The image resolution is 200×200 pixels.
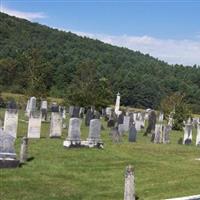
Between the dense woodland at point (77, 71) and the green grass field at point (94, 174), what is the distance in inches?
1016

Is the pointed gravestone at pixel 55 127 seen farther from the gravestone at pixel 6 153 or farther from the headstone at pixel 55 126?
the gravestone at pixel 6 153

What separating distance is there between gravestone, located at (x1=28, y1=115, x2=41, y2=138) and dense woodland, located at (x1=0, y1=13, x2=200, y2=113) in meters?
22.7

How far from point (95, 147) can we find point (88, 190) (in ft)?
22.9

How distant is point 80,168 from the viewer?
628 inches

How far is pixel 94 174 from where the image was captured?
15.4 meters

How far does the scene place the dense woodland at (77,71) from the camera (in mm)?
51688

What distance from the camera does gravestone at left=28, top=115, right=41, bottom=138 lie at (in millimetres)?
22359

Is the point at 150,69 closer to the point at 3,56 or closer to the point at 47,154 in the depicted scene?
the point at 3,56

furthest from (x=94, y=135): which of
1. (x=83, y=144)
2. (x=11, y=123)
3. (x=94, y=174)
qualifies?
(x=94, y=174)

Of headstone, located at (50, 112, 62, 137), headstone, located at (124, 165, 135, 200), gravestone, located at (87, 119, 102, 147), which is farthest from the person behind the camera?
headstone, located at (50, 112, 62, 137)

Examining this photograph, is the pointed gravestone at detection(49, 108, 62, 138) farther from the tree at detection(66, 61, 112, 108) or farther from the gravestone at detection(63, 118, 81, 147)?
the tree at detection(66, 61, 112, 108)

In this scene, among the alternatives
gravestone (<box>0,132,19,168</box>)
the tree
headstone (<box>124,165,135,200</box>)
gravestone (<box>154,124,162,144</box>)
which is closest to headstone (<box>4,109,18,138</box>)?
gravestone (<box>0,132,19,168</box>)

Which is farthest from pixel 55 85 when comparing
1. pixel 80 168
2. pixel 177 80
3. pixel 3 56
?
pixel 80 168

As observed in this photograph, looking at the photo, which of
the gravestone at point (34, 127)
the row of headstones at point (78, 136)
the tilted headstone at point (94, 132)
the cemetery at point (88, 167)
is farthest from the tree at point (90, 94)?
the row of headstones at point (78, 136)
